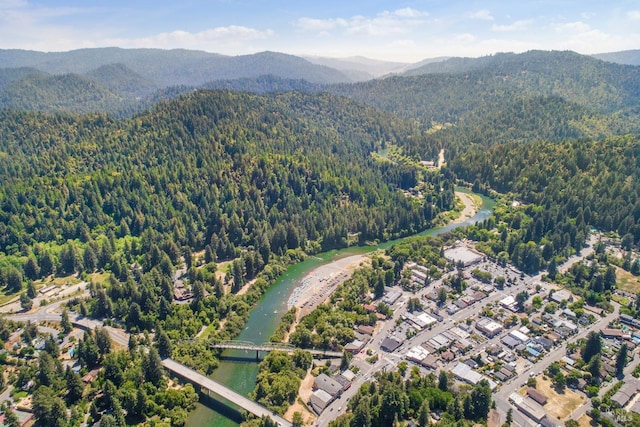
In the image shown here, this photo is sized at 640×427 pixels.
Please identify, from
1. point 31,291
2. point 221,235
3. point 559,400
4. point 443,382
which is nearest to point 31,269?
point 31,291

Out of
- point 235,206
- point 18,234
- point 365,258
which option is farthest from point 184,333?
point 18,234

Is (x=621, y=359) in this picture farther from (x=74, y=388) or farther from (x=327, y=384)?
(x=74, y=388)

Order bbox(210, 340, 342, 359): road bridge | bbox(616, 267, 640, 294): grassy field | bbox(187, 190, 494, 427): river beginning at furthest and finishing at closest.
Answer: bbox(616, 267, 640, 294): grassy field
bbox(210, 340, 342, 359): road bridge
bbox(187, 190, 494, 427): river

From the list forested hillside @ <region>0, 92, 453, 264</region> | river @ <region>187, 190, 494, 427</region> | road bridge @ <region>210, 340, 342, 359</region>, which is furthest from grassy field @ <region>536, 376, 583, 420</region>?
forested hillside @ <region>0, 92, 453, 264</region>

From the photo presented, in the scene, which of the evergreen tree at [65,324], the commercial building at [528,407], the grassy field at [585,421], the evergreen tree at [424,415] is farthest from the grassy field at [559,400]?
the evergreen tree at [65,324]

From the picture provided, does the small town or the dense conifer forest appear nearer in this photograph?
the small town

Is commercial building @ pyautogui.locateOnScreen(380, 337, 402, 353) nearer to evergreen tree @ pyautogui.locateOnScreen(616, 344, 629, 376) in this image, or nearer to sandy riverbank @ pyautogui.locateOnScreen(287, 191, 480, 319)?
sandy riverbank @ pyautogui.locateOnScreen(287, 191, 480, 319)

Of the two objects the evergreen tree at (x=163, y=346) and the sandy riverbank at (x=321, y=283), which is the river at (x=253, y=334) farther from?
the evergreen tree at (x=163, y=346)
